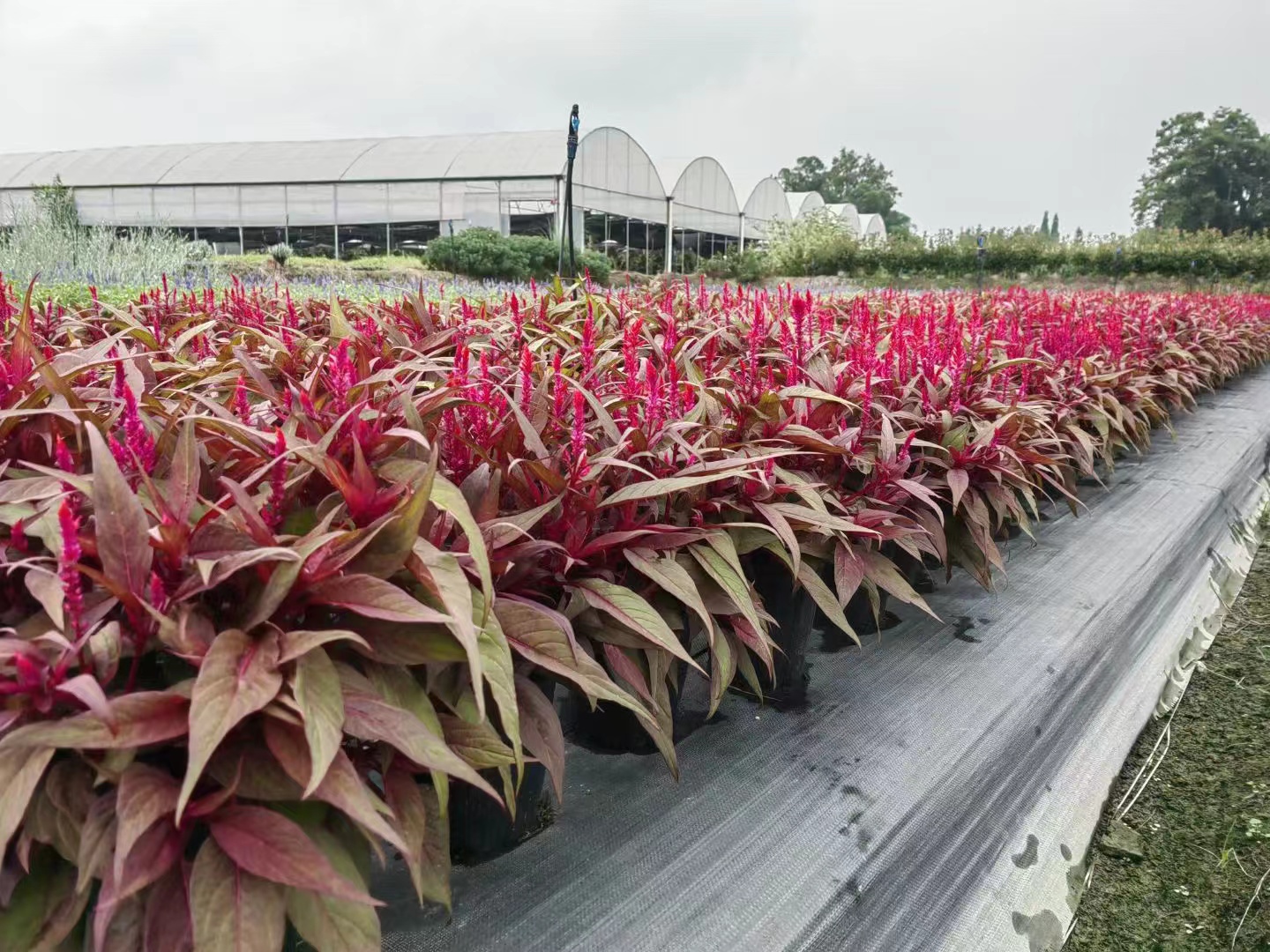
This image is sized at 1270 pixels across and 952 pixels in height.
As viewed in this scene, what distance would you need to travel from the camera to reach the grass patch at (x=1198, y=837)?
4.91 ft

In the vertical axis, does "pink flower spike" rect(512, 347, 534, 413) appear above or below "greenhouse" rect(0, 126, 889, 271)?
below

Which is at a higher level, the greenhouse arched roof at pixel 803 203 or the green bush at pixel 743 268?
the greenhouse arched roof at pixel 803 203

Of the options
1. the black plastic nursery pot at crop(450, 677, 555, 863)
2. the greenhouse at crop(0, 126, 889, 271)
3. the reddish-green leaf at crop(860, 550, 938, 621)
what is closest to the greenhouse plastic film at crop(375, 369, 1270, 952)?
the black plastic nursery pot at crop(450, 677, 555, 863)

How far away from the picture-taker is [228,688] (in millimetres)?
715

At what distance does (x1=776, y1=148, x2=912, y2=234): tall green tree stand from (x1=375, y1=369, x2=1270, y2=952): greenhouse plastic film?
71464mm

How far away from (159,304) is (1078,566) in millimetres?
3147

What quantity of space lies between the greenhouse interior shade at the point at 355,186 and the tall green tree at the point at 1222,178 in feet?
119

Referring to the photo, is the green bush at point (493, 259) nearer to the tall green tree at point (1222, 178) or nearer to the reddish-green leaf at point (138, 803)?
the reddish-green leaf at point (138, 803)

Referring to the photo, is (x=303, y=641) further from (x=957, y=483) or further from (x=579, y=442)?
(x=957, y=483)

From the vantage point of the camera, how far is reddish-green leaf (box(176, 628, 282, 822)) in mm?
665

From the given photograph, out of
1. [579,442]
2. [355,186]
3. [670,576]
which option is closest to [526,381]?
[579,442]

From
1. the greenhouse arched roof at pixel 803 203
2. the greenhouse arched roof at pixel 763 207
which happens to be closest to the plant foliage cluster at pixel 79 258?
the greenhouse arched roof at pixel 763 207

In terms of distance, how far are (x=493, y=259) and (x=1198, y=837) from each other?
580 inches

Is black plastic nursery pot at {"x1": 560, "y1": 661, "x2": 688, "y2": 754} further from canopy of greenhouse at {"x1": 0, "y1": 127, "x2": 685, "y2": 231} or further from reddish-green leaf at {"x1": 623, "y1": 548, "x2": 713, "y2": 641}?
canopy of greenhouse at {"x1": 0, "y1": 127, "x2": 685, "y2": 231}
